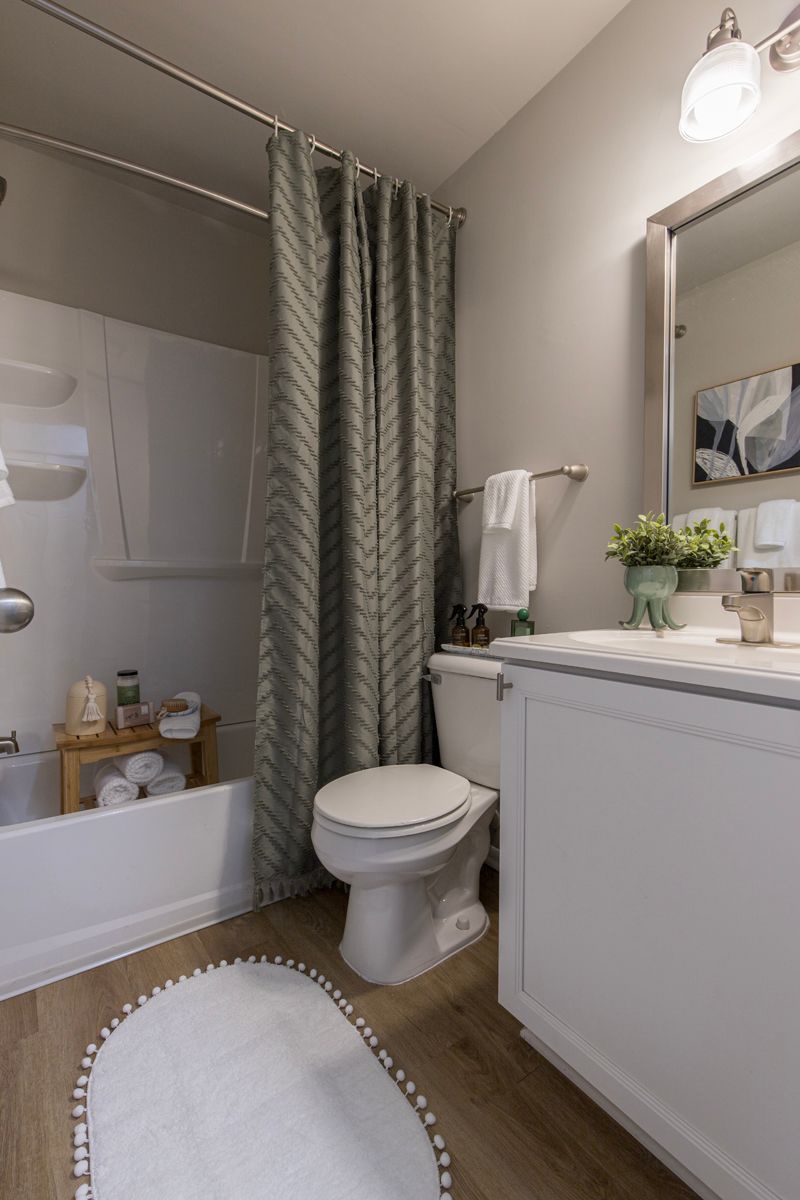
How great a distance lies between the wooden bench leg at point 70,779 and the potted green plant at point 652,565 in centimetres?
161

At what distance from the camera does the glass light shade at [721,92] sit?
1051 mm

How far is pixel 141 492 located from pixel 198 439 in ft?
1.04

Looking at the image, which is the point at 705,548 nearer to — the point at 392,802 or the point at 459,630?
the point at 459,630

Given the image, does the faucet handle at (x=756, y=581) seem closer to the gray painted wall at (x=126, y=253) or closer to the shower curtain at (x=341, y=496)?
the shower curtain at (x=341, y=496)

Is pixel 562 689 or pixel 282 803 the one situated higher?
pixel 562 689

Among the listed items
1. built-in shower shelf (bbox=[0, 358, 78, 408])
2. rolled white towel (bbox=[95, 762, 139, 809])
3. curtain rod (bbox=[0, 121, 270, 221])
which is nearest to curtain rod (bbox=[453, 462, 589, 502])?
curtain rod (bbox=[0, 121, 270, 221])

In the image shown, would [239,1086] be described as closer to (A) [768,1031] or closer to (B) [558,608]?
(A) [768,1031]

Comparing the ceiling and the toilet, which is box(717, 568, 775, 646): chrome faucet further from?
the ceiling

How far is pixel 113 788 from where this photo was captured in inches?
65.9

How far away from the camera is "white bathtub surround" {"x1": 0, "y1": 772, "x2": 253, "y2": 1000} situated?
4.22 ft

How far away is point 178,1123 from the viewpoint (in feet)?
3.20

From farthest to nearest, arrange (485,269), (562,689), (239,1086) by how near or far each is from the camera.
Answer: (485,269)
(239,1086)
(562,689)

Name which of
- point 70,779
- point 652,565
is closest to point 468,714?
point 652,565

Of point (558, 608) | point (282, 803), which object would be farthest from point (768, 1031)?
point (282, 803)
